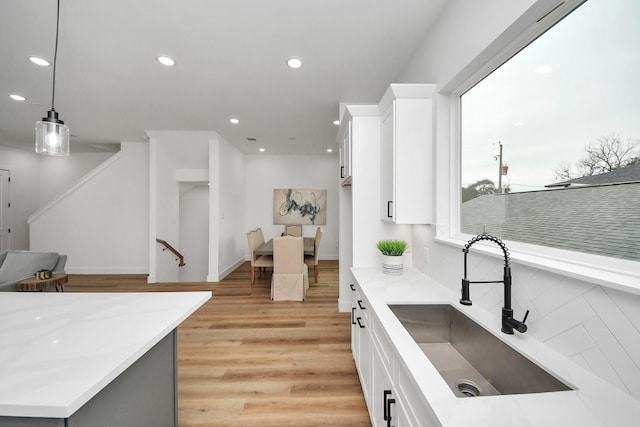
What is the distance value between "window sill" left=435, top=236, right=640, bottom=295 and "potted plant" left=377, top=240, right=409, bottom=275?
787mm

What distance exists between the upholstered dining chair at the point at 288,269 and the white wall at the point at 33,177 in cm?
575

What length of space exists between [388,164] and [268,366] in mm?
1990

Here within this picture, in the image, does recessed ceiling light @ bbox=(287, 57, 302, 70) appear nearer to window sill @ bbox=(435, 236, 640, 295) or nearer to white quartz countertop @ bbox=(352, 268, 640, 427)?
window sill @ bbox=(435, 236, 640, 295)

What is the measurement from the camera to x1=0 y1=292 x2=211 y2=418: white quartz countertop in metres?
0.64

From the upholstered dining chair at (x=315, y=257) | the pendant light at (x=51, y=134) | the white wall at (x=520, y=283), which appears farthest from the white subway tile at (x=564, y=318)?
the upholstered dining chair at (x=315, y=257)

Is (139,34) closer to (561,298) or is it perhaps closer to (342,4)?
(342,4)

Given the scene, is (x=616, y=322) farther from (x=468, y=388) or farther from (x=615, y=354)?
(x=468, y=388)

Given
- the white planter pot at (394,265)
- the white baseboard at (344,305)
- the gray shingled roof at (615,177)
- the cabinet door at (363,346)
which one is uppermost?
the gray shingled roof at (615,177)

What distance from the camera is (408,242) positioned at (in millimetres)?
2293

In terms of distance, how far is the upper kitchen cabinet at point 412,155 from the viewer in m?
1.82

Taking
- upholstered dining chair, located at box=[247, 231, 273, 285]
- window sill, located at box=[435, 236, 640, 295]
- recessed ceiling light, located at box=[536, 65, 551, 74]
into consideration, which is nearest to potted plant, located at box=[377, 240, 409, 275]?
window sill, located at box=[435, 236, 640, 295]

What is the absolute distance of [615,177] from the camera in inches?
32.8

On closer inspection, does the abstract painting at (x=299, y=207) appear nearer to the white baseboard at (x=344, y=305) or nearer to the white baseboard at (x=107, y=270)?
the white baseboard at (x=107, y=270)

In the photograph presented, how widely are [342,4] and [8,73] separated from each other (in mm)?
3549
